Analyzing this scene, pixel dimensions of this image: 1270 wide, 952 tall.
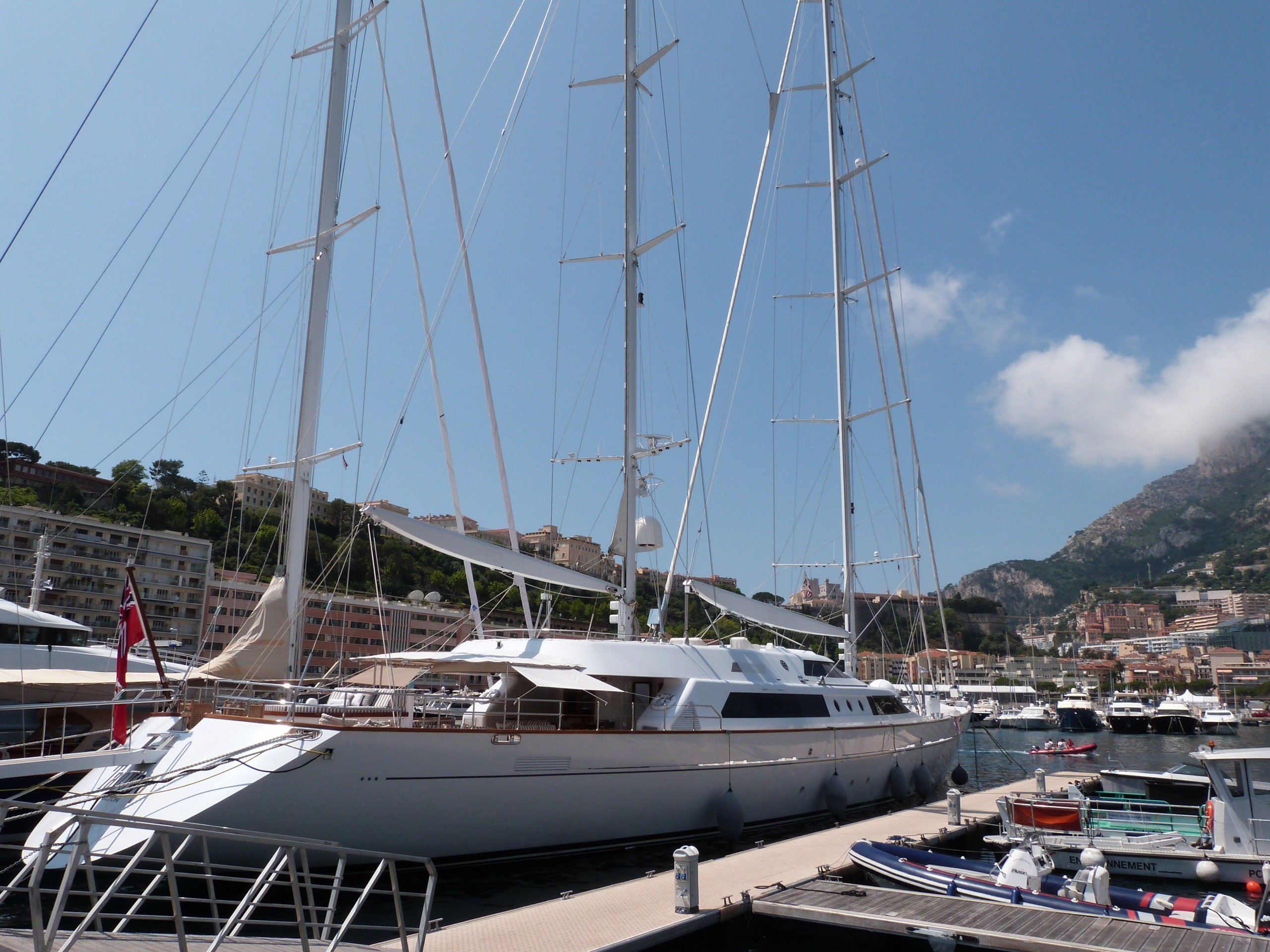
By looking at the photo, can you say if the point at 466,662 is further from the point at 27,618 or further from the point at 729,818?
the point at 27,618

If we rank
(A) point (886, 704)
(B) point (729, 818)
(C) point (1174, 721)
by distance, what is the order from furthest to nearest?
(C) point (1174, 721) < (A) point (886, 704) < (B) point (729, 818)

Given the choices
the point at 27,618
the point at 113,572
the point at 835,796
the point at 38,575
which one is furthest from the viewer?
the point at 113,572

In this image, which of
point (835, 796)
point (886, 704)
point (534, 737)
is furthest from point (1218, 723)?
point (534, 737)

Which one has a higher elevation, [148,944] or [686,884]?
[148,944]

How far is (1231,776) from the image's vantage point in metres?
12.0

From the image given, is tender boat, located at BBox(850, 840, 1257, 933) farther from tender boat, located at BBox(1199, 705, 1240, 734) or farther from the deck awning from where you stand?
tender boat, located at BBox(1199, 705, 1240, 734)

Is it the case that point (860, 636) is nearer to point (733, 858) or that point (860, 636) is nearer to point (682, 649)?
point (682, 649)

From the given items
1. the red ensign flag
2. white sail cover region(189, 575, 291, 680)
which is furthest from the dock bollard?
the red ensign flag

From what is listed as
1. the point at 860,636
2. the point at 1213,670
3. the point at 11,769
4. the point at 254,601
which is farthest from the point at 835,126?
the point at 1213,670

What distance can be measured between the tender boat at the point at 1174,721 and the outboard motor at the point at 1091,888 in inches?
2468

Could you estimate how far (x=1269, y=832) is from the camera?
1196cm

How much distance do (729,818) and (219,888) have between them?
7602mm

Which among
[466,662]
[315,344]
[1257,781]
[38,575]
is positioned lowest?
[1257,781]

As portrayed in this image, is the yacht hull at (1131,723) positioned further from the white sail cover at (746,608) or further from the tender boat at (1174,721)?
the white sail cover at (746,608)
